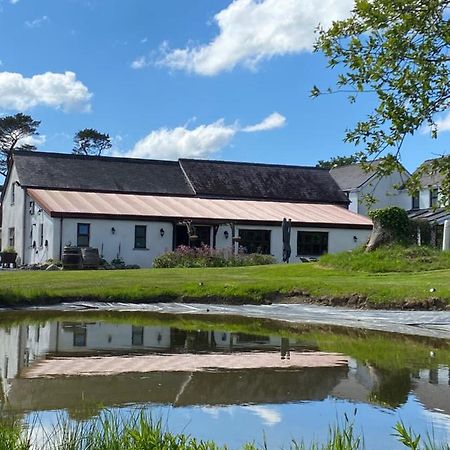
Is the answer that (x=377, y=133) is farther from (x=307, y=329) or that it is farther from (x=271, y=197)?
(x=271, y=197)

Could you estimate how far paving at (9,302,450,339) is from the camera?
14.4 m

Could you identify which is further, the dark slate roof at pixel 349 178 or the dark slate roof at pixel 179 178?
the dark slate roof at pixel 349 178

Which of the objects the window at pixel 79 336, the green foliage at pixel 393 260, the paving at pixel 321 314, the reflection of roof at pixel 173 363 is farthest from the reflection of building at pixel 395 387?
the green foliage at pixel 393 260

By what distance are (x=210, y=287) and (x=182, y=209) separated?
18629mm

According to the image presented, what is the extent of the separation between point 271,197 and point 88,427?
40.9m

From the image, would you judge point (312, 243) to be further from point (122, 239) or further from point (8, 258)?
point (8, 258)

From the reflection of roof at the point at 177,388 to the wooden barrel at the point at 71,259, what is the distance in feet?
73.8

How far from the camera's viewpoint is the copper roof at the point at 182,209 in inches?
1368

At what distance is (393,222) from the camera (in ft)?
85.1


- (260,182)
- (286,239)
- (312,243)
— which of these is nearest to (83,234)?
(286,239)

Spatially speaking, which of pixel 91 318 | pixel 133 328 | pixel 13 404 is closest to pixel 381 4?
pixel 13 404

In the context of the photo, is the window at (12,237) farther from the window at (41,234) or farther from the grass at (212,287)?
the grass at (212,287)

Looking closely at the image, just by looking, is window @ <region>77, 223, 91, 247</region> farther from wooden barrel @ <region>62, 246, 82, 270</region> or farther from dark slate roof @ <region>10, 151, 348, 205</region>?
dark slate roof @ <region>10, 151, 348, 205</region>

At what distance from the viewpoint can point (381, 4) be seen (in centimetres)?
→ 560
